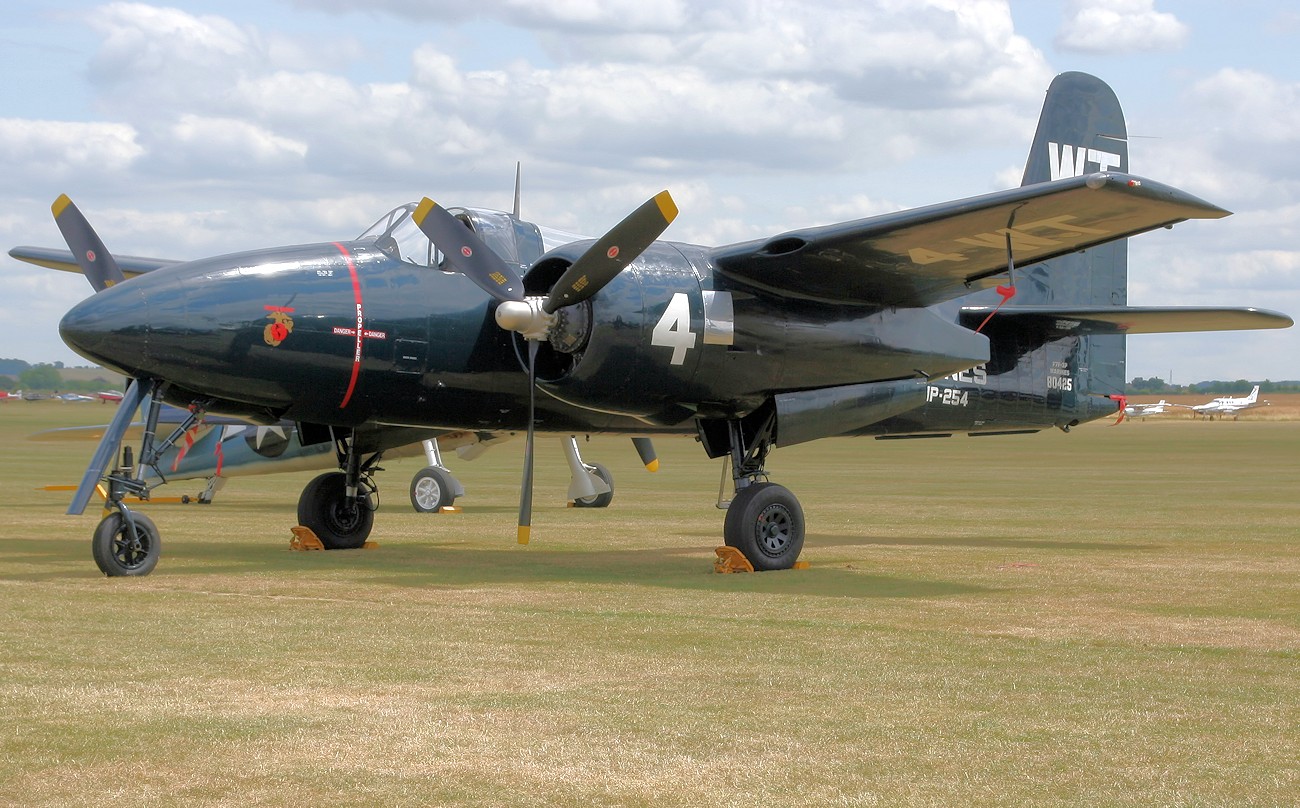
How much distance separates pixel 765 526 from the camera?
1448 cm

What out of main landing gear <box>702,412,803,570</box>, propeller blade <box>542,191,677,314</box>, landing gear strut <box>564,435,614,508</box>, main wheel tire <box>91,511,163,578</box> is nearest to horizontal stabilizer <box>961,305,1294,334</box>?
main landing gear <box>702,412,803,570</box>

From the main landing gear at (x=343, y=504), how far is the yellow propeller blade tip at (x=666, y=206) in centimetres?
550

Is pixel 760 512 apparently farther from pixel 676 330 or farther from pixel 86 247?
pixel 86 247

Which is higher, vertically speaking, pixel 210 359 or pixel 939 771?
pixel 210 359

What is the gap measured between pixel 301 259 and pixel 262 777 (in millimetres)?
8073

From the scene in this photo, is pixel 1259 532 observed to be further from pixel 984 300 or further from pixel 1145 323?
pixel 984 300

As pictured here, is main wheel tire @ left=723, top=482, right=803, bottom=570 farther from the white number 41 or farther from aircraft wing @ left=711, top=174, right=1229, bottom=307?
aircraft wing @ left=711, top=174, right=1229, bottom=307

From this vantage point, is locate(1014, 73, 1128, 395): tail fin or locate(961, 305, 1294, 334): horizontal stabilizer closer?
locate(961, 305, 1294, 334): horizontal stabilizer

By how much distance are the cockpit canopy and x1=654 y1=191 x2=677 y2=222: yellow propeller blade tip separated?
2006 mm

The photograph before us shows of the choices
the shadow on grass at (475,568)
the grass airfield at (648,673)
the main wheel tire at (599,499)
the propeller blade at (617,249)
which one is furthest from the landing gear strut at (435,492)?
the propeller blade at (617,249)

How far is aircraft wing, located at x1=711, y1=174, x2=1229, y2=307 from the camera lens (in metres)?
12.5

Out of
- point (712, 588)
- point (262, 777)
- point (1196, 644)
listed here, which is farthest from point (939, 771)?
point (712, 588)

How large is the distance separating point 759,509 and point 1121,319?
5955 millimetres

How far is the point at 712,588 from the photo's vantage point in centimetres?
1282
